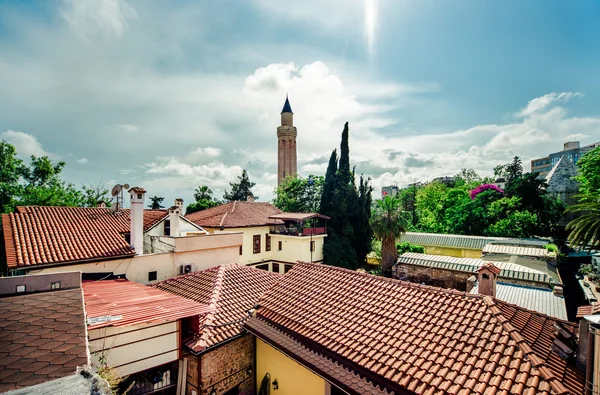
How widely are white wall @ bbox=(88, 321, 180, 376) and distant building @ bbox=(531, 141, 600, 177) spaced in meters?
62.7

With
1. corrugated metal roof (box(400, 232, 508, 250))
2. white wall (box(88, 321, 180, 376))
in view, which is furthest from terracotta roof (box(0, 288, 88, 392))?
corrugated metal roof (box(400, 232, 508, 250))

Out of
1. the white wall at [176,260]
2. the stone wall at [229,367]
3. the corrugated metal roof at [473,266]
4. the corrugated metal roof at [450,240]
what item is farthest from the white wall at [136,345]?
the corrugated metal roof at [450,240]

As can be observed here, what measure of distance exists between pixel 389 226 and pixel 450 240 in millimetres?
9676

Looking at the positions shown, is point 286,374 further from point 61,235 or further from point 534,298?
point 61,235

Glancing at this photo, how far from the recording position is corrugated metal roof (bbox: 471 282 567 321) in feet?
31.5

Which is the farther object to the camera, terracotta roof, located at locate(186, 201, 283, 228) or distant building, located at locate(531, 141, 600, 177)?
distant building, located at locate(531, 141, 600, 177)

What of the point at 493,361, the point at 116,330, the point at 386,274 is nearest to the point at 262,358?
the point at 116,330

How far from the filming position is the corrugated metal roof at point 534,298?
9609mm

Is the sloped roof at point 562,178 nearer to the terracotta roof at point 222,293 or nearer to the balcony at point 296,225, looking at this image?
the balcony at point 296,225

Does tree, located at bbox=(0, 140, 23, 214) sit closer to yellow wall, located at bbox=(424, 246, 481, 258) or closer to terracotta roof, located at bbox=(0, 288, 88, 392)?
terracotta roof, located at bbox=(0, 288, 88, 392)

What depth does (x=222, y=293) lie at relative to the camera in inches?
354

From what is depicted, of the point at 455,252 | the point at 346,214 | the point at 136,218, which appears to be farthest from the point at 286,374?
the point at 455,252

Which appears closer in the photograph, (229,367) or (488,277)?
(229,367)

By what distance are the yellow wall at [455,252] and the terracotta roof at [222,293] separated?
2103 centimetres
